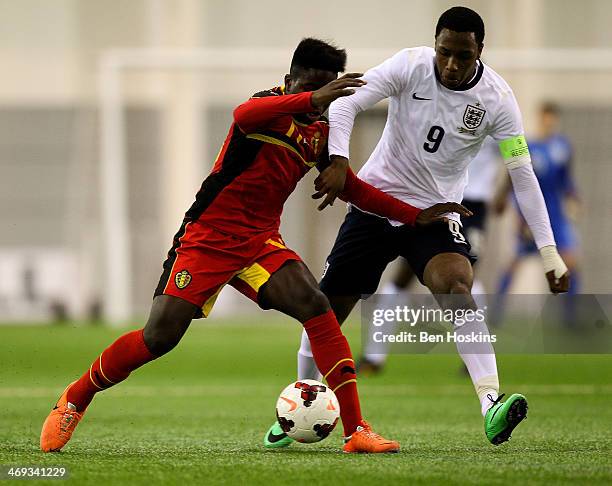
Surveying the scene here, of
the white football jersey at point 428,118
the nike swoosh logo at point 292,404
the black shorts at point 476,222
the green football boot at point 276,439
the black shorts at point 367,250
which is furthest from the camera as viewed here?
the black shorts at point 476,222

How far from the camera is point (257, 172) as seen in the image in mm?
5742

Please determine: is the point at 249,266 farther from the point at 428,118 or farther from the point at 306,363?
the point at 428,118

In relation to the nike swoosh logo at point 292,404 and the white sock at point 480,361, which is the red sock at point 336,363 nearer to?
the nike swoosh logo at point 292,404

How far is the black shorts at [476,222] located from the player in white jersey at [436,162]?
140 inches

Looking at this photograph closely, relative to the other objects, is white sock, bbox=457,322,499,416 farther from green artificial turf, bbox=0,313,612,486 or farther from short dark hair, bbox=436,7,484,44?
short dark hair, bbox=436,7,484,44

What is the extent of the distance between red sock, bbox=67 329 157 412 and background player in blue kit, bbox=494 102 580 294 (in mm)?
7800

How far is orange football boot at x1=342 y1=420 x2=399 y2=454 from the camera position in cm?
559

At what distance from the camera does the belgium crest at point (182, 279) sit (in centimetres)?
570

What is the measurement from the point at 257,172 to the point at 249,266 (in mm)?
443

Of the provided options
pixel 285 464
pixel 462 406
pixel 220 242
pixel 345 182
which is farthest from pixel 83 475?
pixel 462 406

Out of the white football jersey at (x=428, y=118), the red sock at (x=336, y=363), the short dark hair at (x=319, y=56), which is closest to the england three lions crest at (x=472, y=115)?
the white football jersey at (x=428, y=118)

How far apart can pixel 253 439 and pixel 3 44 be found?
1585 centimetres

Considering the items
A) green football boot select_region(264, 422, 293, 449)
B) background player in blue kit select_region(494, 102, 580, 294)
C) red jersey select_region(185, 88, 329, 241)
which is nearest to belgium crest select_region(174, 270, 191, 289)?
red jersey select_region(185, 88, 329, 241)

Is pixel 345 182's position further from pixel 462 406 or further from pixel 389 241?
pixel 462 406
